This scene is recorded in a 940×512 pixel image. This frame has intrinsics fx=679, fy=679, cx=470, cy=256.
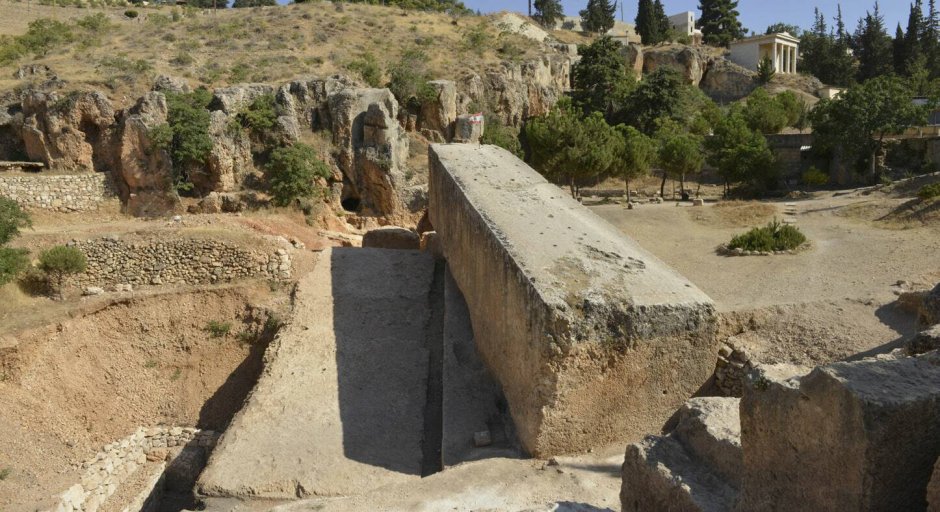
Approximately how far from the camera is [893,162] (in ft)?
80.3

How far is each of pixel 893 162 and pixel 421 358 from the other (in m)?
22.5

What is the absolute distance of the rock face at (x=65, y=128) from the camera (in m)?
18.1

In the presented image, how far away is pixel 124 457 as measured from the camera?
980 centimetres

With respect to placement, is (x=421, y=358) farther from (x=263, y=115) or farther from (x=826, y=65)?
(x=826, y=65)

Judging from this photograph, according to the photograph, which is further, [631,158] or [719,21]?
[719,21]

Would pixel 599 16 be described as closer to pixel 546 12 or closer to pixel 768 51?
pixel 546 12

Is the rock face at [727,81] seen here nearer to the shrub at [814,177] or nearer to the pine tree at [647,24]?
the pine tree at [647,24]

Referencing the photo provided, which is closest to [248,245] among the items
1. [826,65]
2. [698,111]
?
[698,111]

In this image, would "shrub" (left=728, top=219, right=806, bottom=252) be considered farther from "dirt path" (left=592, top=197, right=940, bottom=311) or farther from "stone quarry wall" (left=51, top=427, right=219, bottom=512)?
"stone quarry wall" (left=51, top=427, right=219, bottom=512)

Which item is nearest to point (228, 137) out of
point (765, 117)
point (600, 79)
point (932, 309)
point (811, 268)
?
point (811, 268)

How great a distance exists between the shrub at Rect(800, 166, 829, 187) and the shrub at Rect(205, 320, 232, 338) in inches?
836

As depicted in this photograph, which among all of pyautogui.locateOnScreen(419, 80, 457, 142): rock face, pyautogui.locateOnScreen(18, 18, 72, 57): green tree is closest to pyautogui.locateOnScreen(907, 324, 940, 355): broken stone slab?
pyautogui.locateOnScreen(419, 80, 457, 142): rock face

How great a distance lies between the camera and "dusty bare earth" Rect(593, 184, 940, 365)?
794cm

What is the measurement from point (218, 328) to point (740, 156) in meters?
18.1
